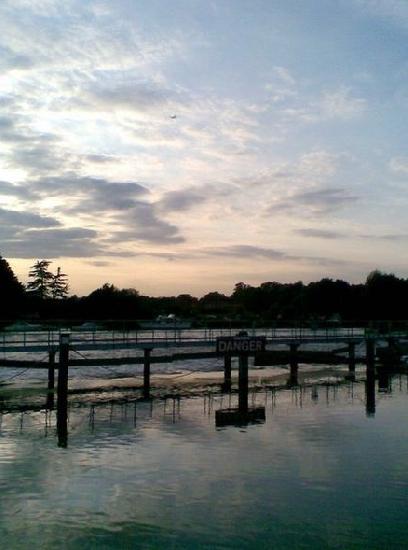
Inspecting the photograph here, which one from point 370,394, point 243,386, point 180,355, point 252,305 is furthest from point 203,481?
point 252,305

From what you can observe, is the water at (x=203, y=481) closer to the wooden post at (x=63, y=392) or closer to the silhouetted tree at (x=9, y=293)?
the wooden post at (x=63, y=392)

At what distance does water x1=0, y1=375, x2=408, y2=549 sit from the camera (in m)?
14.1

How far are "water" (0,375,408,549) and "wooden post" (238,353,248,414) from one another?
171 centimetres

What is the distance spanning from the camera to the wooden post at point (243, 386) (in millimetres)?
30634

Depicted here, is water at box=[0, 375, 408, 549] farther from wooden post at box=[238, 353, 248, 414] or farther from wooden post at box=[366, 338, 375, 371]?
wooden post at box=[366, 338, 375, 371]

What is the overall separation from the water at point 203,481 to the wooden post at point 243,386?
1713 millimetres

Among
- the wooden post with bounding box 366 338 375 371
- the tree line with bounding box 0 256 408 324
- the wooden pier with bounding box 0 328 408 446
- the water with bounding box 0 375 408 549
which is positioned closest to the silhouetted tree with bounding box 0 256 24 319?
the tree line with bounding box 0 256 408 324

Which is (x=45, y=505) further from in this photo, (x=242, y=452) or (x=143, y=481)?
(x=242, y=452)

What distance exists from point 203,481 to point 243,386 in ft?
46.5

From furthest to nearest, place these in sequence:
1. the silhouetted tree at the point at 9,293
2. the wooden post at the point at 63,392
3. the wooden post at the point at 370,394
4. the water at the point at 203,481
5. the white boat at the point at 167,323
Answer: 1. the silhouetted tree at the point at 9,293
2. the white boat at the point at 167,323
3. the wooden post at the point at 370,394
4. the wooden post at the point at 63,392
5. the water at the point at 203,481

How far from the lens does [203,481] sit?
58.7 ft

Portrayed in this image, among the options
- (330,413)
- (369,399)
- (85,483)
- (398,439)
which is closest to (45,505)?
(85,483)

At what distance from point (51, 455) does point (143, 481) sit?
14.7 feet

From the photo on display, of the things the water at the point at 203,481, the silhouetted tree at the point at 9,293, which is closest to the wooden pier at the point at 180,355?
the water at the point at 203,481
